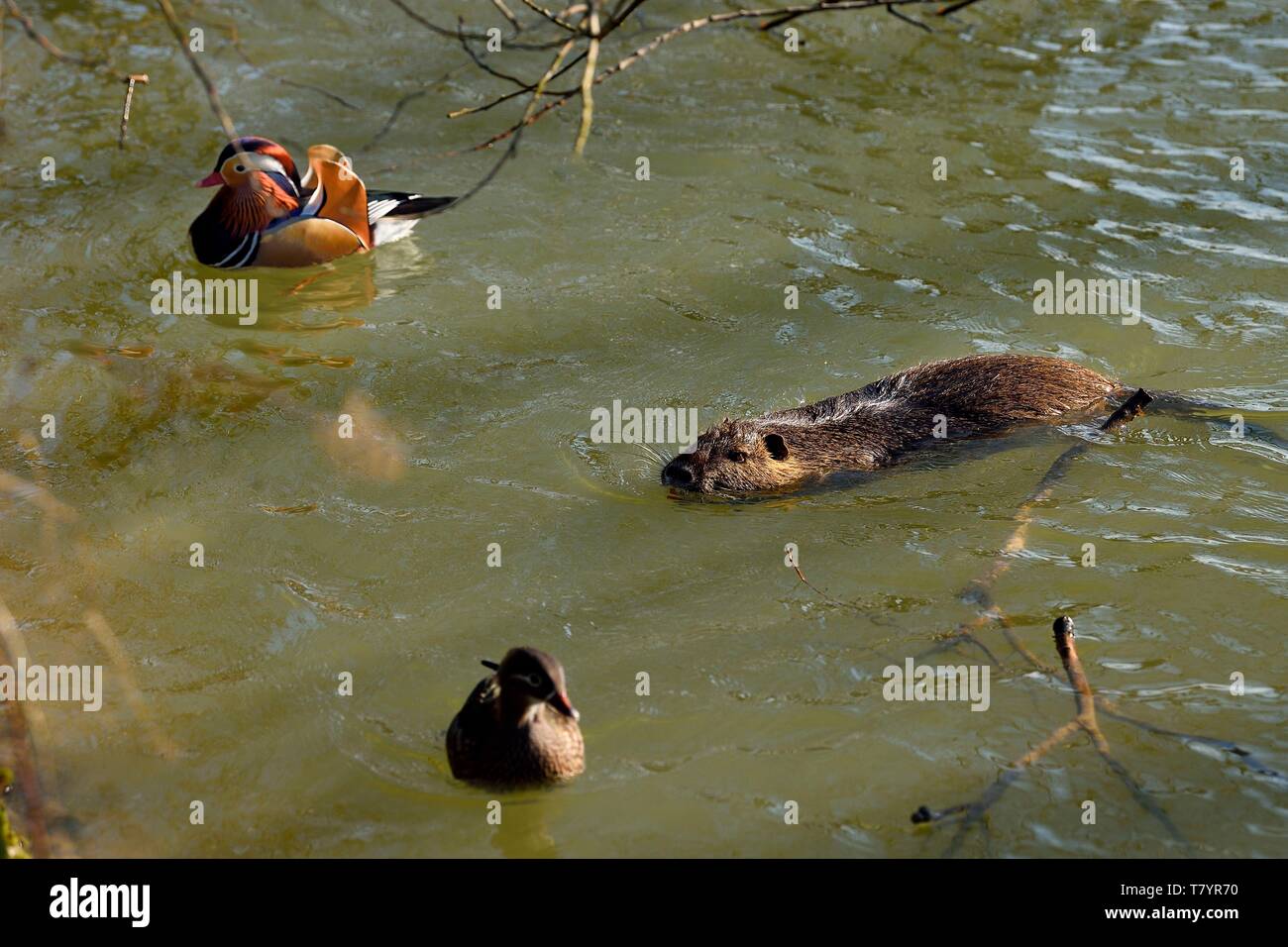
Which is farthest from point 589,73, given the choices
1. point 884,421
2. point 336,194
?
point 336,194

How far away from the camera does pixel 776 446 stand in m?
6.88

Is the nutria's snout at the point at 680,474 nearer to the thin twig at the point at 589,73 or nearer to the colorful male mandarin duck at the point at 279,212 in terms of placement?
the thin twig at the point at 589,73

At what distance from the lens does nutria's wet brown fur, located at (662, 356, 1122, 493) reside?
→ 270 inches

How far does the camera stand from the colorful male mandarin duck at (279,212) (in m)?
8.86

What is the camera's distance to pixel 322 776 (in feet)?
16.4

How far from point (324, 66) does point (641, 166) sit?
11.6ft

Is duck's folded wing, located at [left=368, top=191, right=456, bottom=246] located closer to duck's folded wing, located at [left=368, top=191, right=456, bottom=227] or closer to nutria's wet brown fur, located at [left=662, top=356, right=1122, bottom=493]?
duck's folded wing, located at [left=368, top=191, right=456, bottom=227]

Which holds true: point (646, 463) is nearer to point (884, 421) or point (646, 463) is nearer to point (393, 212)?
point (884, 421)

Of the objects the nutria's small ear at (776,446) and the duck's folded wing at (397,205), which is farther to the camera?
the duck's folded wing at (397,205)

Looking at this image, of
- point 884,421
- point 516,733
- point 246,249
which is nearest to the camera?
point 516,733

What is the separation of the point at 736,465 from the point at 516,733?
252 centimetres

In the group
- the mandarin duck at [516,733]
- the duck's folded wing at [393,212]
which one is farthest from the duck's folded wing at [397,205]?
the mandarin duck at [516,733]

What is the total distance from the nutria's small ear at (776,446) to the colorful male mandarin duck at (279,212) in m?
3.76

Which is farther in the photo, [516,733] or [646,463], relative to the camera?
[646,463]
